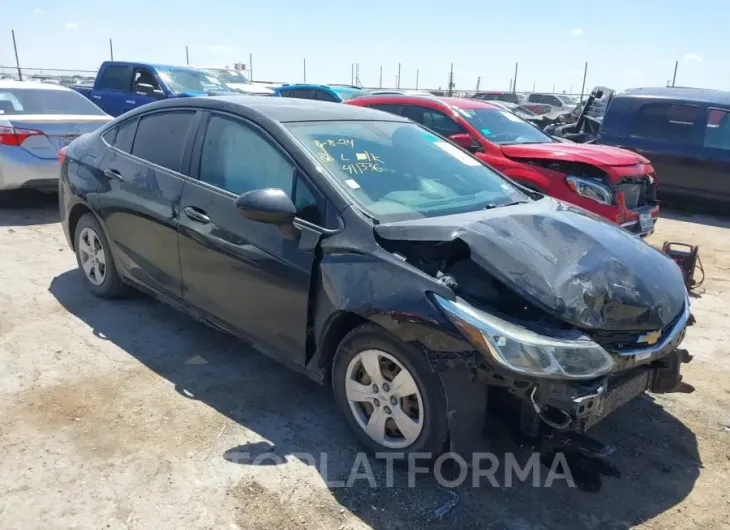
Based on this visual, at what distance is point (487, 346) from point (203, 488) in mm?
1434

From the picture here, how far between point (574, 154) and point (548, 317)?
456 cm

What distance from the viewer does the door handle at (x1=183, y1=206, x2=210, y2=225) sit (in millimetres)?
3695

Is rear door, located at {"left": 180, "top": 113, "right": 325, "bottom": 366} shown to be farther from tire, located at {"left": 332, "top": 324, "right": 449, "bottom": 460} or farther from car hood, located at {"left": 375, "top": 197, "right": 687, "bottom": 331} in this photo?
car hood, located at {"left": 375, "top": 197, "right": 687, "bottom": 331}

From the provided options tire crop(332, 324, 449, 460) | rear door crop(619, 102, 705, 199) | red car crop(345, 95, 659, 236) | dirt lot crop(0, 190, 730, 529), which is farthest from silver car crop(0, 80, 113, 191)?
rear door crop(619, 102, 705, 199)

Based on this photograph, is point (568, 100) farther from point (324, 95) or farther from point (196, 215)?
point (196, 215)

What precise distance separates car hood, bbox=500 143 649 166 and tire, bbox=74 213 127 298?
4404mm

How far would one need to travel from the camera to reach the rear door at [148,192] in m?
4.01

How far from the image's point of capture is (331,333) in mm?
3107

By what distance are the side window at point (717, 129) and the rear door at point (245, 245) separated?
8267mm

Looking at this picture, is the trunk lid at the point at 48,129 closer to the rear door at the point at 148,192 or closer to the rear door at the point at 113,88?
the rear door at the point at 148,192

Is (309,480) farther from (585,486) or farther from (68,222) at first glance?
(68,222)

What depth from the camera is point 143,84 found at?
39.3 ft

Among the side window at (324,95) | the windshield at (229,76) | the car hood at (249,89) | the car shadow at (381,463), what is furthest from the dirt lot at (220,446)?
the windshield at (229,76)

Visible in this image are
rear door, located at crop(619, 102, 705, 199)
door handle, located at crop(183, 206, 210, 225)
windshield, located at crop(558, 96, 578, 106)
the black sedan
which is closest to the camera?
the black sedan
